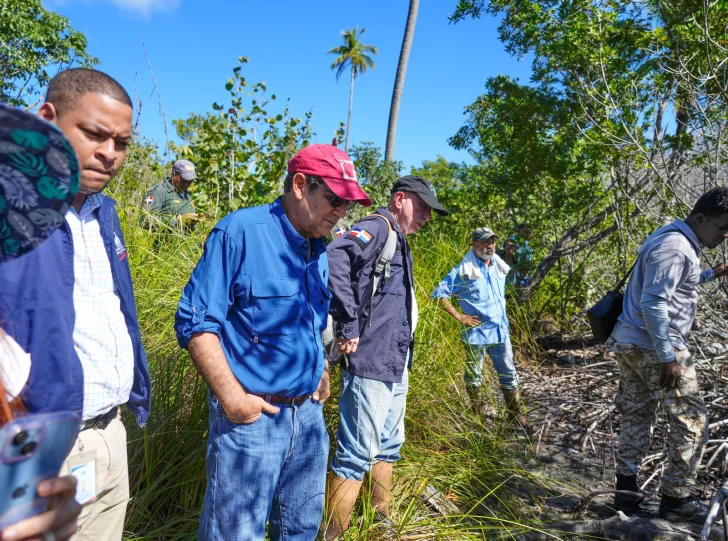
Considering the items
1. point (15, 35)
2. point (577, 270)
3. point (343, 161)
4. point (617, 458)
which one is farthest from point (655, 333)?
point (15, 35)

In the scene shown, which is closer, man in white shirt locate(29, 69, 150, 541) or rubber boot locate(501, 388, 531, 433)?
man in white shirt locate(29, 69, 150, 541)

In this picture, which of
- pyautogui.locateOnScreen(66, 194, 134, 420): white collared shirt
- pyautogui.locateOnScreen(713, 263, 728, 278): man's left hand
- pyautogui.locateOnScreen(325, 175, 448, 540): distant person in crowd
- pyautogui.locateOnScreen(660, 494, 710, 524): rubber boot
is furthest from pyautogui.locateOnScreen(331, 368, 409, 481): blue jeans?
pyautogui.locateOnScreen(713, 263, 728, 278): man's left hand

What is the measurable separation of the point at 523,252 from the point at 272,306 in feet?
22.2

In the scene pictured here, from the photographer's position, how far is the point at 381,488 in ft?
9.72

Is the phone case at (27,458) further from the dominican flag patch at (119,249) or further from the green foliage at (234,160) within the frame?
the green foliage at (234,160)

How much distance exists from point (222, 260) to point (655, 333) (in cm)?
253

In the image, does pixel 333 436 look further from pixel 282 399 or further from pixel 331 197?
pixel 331 197

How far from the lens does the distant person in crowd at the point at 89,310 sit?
1.41 m

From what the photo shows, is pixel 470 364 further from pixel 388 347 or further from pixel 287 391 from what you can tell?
pixel 287 391

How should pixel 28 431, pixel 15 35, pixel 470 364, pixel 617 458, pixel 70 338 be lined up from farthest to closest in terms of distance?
pixel 15 35 → pixel 470 364 → pixel 617 458 → pixel 70 338 → pixel 28 431

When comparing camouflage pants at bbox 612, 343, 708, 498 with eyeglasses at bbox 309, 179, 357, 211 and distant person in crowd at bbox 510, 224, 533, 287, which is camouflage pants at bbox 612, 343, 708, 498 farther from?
distant person in crowd at bbox 510, 224, 533, 287

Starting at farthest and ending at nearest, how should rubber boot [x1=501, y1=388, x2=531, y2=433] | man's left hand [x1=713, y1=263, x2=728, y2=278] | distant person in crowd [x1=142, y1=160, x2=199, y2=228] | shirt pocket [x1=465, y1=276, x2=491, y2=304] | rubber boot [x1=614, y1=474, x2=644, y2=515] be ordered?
shirt pocket [x1=465, y1=276, x2=491, y2=304] → rubber boot [x1=501, y1=388, x2=531, y2=433] → distant person in crowd [x1=142, y1=160, x2=199, y2=228] → man's left hand [x1=713, y1=263, x2=728, y2=278] → rubber boot [x1=614, y1=474, x2=644, y2=515]

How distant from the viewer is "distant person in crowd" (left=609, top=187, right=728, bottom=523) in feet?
10.6

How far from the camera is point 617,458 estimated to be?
12.0ft
